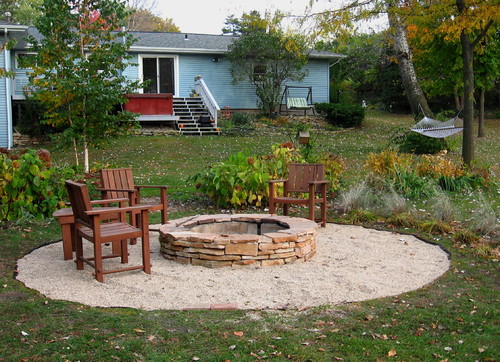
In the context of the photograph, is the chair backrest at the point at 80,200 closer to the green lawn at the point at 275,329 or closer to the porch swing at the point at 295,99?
the green lawn at the point at 275,329

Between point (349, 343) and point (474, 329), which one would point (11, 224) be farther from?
point (474, 329)

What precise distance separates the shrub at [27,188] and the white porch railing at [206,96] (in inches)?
486

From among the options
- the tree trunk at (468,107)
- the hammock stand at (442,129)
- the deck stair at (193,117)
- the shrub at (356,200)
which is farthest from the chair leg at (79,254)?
the deck stair at (193,117)

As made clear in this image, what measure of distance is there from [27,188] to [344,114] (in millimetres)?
16659

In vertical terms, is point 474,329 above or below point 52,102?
below

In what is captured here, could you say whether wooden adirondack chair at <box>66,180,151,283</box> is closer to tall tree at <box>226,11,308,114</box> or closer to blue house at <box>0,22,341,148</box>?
blue house at <box>0,22,341,148</box>

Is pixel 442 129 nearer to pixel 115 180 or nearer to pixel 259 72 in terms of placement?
pixel 115 180

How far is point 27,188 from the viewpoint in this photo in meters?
7.96

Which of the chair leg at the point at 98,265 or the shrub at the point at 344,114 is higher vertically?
the shrub at the point at 344,114

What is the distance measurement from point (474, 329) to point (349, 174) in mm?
8778

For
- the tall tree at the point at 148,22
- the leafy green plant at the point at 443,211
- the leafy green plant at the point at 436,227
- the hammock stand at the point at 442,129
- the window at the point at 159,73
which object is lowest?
the leafy green plant at the point at 436,227

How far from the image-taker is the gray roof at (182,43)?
74.9 ft

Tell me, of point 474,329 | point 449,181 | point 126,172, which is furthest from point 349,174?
point 474,329

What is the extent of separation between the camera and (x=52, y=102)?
13.4 m
